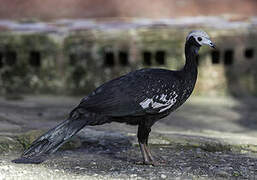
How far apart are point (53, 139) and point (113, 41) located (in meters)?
7.33

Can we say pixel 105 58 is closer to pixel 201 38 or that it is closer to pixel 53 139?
pixel 201 38

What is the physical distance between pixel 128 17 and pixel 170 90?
7168mm

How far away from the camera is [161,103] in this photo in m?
5.23

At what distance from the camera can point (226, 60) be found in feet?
41.1

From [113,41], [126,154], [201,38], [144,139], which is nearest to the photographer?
[144,139]

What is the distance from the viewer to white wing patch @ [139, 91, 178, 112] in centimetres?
518

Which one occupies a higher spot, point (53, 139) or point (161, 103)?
point (161, 103)

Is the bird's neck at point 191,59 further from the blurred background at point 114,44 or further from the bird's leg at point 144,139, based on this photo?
the blurred background at point 114,44

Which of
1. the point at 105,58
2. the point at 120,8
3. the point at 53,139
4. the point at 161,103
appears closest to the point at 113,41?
the point at 105,58

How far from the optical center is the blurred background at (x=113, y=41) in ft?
39.7

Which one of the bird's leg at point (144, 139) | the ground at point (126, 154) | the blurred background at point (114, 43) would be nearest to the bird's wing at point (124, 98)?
the bird's leg at point (144, 139)

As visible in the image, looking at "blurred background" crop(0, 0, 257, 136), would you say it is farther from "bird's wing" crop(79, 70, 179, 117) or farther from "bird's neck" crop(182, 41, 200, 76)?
"bird's wing" crop(79, 70, 179, 117)

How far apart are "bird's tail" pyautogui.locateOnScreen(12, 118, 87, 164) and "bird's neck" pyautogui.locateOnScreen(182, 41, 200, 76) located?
48.8 inches

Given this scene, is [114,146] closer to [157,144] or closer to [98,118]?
[157,144]
